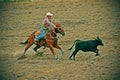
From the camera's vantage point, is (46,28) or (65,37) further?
(65,37)

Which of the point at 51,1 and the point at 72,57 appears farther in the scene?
the point at 51,1

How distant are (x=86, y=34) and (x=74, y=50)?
7.50 feet

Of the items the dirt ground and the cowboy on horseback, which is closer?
the dirt ground

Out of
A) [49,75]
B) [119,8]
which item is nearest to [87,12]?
[119,8]

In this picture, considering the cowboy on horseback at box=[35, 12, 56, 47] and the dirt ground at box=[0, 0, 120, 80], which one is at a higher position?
the cowboy on horseback at box=[35, 12, 56, 47]

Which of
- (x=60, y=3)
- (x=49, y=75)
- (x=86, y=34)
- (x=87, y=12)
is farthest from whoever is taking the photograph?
(x=60, y=3)

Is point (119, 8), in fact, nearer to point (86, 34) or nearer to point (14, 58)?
point (86, 34)

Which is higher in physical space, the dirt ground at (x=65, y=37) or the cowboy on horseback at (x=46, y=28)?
the cowboy on horseback at (x=46, y=28)

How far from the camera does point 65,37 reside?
13898 millimetres

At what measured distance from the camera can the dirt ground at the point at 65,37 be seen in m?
10.3

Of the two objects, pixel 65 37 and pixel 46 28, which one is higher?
pixel 46 28

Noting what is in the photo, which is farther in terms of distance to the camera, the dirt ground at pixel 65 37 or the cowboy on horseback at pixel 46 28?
the cowboy on horseback at pixel 46 28

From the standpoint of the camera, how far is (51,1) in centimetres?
1797

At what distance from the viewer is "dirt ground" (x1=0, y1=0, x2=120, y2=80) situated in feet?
33.8
